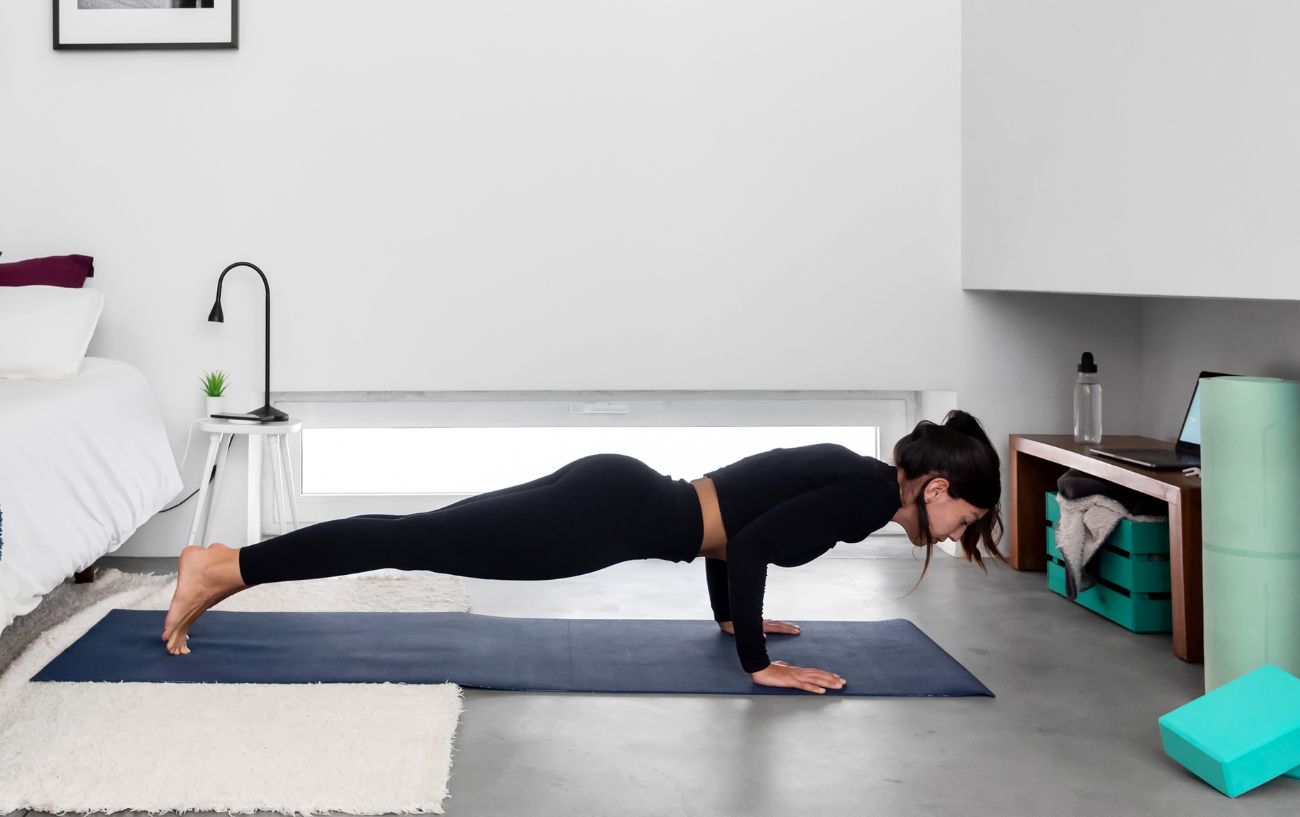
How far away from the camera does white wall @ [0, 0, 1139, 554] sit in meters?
3.64

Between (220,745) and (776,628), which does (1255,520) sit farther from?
(220,745)

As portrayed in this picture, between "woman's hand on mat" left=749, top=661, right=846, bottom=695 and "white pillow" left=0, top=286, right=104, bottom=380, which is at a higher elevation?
"white pillow" left=0, top=286, right=104, bottom=380

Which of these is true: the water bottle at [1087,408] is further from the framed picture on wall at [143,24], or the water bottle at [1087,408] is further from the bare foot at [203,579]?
the framed picture on wall at [143,24]

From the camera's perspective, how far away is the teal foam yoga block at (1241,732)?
6.26ft

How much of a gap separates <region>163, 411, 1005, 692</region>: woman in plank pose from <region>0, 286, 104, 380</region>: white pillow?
1.07 metres

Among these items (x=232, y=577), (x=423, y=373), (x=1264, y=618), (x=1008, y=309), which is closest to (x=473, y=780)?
(x=232, y=577)

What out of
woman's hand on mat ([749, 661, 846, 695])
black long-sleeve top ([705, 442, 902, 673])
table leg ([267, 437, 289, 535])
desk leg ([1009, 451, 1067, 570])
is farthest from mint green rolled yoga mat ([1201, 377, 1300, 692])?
table leg ([267, 437, 289, 535])

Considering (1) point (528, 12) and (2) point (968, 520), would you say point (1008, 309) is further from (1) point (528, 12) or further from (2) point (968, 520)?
(1) point (528, 12)

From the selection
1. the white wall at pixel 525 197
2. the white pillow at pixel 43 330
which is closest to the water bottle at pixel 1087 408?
the white wall at pixel 525 197

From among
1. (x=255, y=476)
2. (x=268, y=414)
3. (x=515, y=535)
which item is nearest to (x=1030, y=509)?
(x=515, y=535)

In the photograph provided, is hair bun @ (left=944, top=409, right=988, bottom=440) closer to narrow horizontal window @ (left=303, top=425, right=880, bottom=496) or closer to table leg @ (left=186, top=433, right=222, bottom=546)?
narrow horizontal window @ (left=303, top=425, right=880, bottom=496)

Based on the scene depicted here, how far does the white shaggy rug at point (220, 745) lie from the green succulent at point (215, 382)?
114cm

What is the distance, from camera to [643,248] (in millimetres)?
3688

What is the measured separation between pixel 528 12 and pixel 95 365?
1.69 meters
